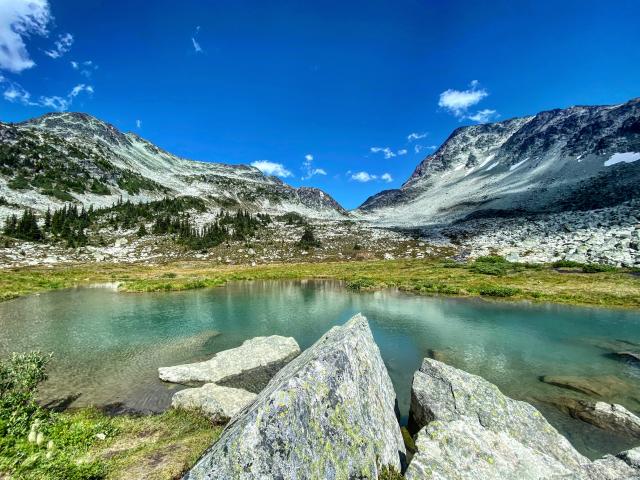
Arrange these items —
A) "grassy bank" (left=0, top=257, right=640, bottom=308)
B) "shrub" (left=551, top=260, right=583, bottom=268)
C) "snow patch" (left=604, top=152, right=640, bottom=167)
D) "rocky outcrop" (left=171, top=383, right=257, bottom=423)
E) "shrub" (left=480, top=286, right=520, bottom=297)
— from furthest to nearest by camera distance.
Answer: "snow patch" (left=604, top=152, right=640, bottom=167), "shrub" (left=551, top=260, right=583, bottom=268), "shrub" (left=480, top=286, right=520, bottom=297), "grassy bank" (left=0, top=257, right=640, bottom=308), "rocky outcrop" (left=171, top=383, right=257, bottom=423)

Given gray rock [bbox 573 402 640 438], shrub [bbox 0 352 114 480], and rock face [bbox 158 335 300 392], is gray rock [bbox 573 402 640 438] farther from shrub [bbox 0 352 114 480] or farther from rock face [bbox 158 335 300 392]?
shrub [bbox 0 352 114 480]

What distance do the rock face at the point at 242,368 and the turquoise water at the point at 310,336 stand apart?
112 centimetres

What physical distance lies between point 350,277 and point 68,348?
4440 cm

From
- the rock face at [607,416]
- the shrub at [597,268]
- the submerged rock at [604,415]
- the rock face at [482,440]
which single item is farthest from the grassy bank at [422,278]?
the rock face at [482,440]

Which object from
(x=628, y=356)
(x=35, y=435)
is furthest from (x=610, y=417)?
(x=35, y=435)

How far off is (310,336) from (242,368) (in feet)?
26.3

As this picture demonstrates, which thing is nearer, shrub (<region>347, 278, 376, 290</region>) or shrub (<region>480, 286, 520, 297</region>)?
shrub (<region>480, 286, 520, 297</region>)

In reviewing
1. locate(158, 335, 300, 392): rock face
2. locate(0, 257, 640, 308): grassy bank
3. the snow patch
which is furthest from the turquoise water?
the snow patch

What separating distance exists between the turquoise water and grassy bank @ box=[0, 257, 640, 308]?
483 centimetres

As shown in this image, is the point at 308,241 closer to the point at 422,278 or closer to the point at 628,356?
the point at 422,278

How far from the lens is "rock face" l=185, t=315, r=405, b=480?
201 inches

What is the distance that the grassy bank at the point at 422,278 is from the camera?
3878 centimetres

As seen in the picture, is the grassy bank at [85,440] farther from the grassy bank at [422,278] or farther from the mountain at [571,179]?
the mountain at [571,179]

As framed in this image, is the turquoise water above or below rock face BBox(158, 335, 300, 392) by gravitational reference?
below
